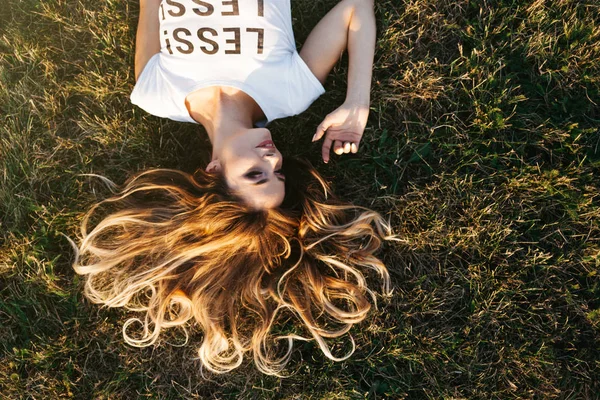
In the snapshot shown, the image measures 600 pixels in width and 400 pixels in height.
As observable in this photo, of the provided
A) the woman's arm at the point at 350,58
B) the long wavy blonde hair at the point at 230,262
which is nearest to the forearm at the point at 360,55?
the woman's arm at the point at 350,58

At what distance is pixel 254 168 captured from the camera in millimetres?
2682

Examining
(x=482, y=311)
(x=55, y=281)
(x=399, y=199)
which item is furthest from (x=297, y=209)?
(x=55, y=281)

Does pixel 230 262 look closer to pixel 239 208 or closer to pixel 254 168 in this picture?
pixel 239 208

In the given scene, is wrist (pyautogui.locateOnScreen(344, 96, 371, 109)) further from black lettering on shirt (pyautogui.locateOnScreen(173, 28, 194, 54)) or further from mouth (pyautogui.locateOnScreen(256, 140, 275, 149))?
black lettering on shirt (pyautogui.locateOnScreen(173, 28, 194, 54))

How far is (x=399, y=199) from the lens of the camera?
3.32 meters

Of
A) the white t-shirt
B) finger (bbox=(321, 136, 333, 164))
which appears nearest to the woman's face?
the white t-shirt

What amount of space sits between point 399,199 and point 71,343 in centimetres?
251

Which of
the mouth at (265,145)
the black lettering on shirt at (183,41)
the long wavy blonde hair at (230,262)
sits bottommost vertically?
the long wavy blonde hair at (230,262)

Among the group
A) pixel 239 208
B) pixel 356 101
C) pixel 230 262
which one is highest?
pixel 356 101

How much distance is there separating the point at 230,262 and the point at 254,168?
659 millimetres

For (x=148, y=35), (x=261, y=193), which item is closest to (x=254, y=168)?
(x=261, y=193)

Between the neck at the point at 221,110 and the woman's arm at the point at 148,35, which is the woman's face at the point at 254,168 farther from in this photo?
the woman's arm at the point at 148,35

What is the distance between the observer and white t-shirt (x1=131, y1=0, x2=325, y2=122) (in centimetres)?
287

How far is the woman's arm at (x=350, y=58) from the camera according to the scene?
308 cm
